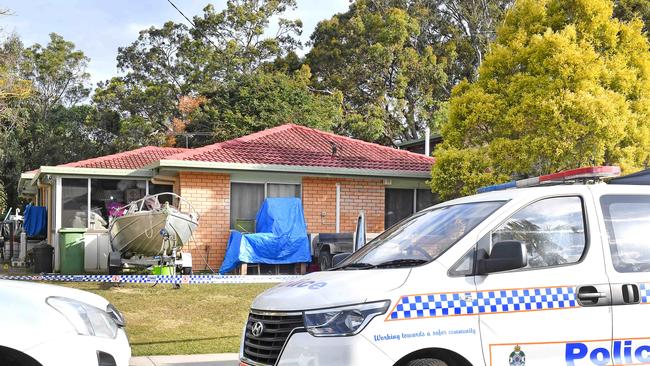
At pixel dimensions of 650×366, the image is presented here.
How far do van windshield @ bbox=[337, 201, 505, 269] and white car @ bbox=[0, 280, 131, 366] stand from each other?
1.89 m

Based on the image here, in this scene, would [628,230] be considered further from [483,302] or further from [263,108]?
[263,108]

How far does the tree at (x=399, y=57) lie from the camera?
3562 centimetres

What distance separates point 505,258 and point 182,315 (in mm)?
7525

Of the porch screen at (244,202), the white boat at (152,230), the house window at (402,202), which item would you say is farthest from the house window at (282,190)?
the white boat at (152,230)

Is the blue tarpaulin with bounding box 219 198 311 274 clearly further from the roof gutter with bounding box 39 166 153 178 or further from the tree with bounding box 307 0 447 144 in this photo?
the tree with bounding box 307 0 447 144

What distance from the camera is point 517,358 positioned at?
472 centimetres

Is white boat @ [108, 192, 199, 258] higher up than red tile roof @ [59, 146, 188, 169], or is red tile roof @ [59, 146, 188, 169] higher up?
red tile roof @ [59, 146, 188, 169]

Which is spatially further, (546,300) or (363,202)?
(363,202)

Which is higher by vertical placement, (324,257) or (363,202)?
(363,202)

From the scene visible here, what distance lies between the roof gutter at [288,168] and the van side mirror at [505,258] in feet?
41.2

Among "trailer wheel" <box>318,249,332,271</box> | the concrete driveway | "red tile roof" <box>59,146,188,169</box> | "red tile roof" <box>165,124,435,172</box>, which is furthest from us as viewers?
"red tile roof" <box>59,146,188,169</box>

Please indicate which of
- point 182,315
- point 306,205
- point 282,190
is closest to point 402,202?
point 306,205

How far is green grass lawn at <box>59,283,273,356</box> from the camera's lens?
908 cm

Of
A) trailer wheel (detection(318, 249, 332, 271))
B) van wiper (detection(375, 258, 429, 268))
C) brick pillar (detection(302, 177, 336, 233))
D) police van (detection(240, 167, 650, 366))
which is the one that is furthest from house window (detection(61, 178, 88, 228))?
van wiper (detection(375, 258, 429, 268))
